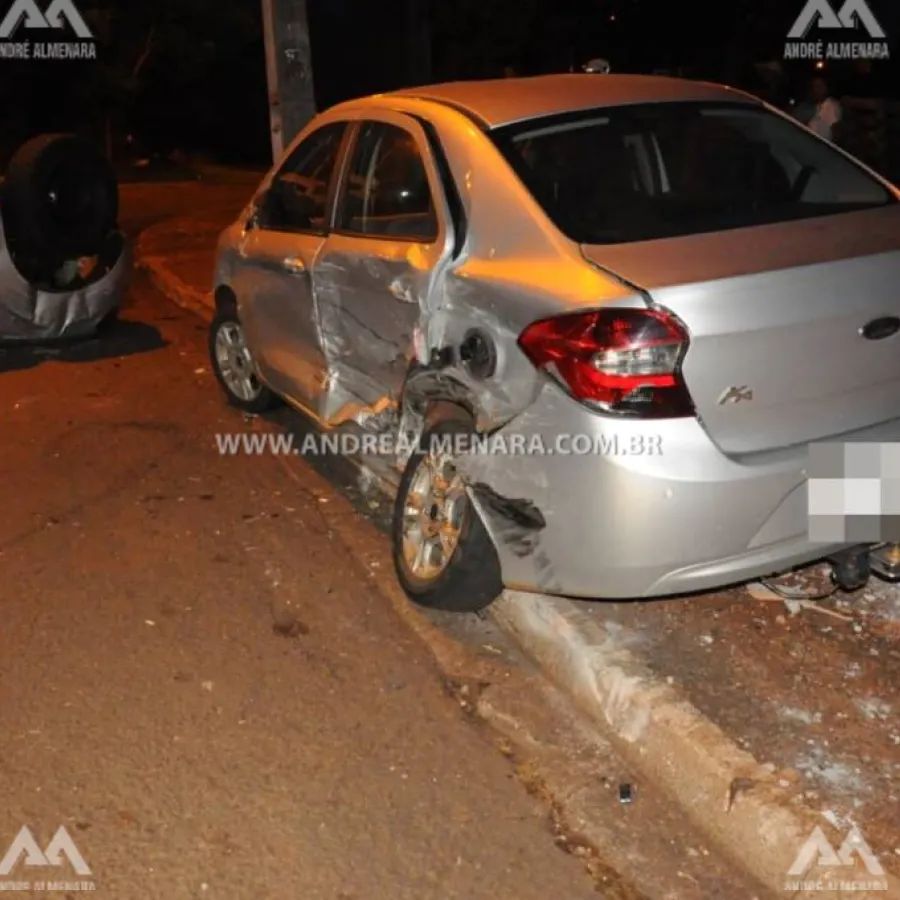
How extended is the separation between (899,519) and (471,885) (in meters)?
1.69

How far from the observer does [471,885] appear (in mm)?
3275

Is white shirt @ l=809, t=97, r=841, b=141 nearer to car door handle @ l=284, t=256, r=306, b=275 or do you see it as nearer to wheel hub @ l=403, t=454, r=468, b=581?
car door handle @ l=284, t=256, r=306, b=275

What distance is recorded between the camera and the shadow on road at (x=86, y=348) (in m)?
8.66

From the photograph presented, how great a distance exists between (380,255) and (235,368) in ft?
8.13

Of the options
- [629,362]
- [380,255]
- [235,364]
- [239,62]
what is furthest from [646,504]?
[239,62]

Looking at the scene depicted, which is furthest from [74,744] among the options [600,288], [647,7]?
[647,7]

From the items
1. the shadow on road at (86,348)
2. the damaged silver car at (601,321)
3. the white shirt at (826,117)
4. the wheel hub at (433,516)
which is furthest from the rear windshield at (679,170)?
the white shirt at (826,117)

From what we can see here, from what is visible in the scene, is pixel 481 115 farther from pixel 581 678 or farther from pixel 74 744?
pixel 74 744

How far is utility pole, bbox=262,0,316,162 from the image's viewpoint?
970 cm

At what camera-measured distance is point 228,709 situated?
409 centimetres

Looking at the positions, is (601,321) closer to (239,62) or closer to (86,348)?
(86,348)

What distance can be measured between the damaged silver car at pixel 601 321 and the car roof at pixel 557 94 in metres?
0.02

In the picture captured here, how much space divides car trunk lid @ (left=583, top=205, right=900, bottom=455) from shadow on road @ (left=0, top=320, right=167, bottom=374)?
5.68 meters

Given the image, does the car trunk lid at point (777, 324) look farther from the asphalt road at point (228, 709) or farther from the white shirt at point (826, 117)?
the white shirt at point (826, 117)
